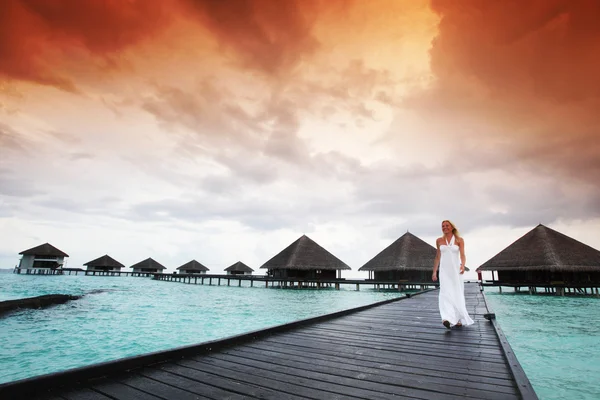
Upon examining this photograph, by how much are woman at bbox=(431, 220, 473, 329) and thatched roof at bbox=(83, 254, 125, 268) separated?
7082 cm

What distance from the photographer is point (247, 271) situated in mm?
56844

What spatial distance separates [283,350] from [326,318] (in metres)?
2.85

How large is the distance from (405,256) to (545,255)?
38.0 feet

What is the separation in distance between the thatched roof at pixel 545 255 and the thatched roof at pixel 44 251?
221 ft

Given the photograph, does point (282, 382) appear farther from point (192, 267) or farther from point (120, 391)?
point (192, 267)

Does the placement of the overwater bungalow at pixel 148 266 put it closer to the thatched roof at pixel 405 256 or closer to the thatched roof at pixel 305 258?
the thatched roof at pixel 305 258

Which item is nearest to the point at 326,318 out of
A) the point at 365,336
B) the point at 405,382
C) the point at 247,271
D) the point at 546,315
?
the point at 365,336

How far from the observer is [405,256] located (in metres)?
32.3

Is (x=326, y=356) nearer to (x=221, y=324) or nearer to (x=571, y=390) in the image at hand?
(x=571, y=390)

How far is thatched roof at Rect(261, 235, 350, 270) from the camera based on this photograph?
117ft

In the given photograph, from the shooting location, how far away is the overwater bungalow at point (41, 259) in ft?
183

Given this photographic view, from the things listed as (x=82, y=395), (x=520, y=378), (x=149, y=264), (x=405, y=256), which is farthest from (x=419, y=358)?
(x=149, y=264)

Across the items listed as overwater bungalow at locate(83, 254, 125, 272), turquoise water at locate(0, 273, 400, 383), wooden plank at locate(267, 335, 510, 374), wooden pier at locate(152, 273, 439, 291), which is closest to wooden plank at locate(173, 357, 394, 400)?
wooden plank at locate(267, 335, 510, 374)

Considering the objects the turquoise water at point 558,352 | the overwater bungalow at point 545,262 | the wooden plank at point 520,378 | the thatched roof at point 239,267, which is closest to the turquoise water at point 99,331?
the turquoise water at point 558,352
